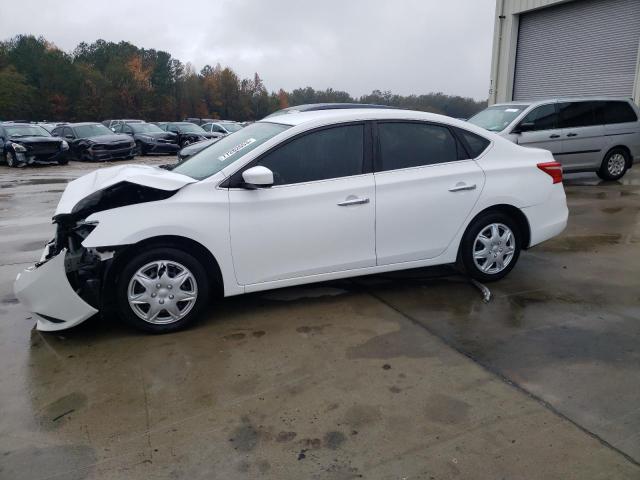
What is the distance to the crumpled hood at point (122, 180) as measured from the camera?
13.6 feet

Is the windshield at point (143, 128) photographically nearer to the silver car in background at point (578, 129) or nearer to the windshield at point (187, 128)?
the windshield at point (187, 128)

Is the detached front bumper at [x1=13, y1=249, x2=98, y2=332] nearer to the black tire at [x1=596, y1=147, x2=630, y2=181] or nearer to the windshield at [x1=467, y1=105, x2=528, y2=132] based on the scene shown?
the windshield at [x1=467, y1=105, x2=528, y2=132]

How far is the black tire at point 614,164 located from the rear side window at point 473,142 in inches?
309

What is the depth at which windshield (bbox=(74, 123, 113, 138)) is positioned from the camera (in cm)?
2181

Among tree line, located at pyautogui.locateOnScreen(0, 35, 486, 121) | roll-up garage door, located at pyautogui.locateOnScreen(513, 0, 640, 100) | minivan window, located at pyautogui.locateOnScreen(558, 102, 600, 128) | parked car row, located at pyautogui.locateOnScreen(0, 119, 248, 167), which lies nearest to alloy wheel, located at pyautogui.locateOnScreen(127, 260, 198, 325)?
minivan window, located at pyautogui.locateOnScreen(558, 102, 600, 128)

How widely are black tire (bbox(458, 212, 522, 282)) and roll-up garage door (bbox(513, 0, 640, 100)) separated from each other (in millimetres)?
14065

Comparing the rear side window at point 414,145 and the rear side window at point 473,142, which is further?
the rear side window at point 473,142

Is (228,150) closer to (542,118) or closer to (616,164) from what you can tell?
(542,118)

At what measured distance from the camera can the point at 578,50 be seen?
18.0 m

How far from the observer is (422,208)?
4742 mm

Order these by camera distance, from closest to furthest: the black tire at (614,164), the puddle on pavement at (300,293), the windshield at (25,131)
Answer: the puddle on pavement at (300,293) < the black tire at (614,164) < the windshield at (25,131)

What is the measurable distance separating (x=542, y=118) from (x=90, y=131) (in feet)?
58.1

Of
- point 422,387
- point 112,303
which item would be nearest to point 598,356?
point 422,387

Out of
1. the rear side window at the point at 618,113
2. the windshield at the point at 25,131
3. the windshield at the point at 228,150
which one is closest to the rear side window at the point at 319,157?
the windshield at the point at 228,150
